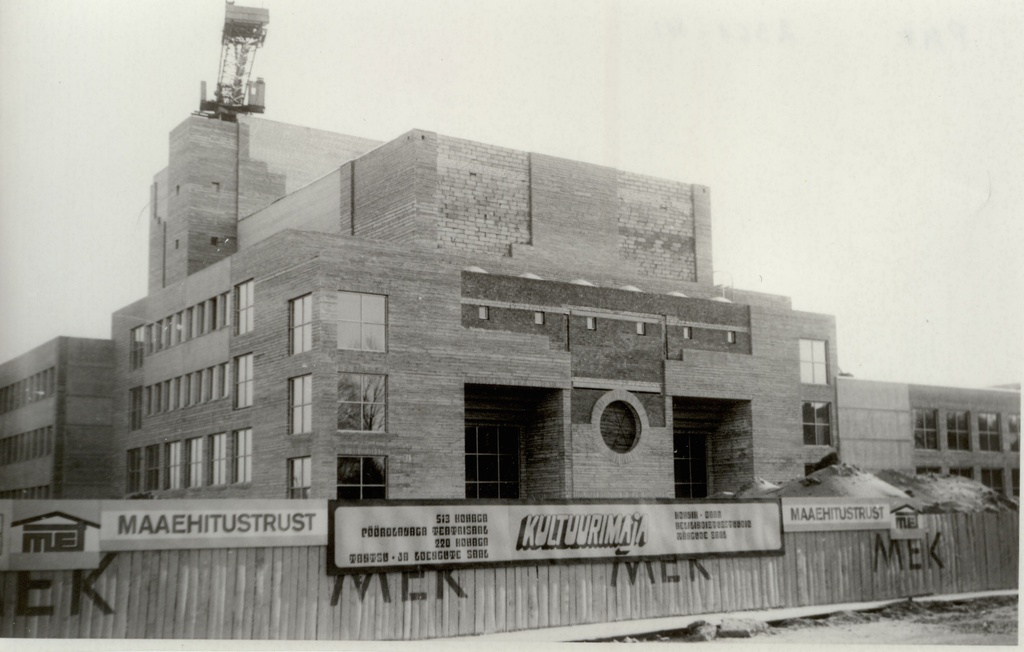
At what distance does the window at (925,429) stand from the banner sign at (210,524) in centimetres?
2527

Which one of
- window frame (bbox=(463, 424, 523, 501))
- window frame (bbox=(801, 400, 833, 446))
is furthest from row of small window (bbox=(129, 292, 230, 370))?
window frame (bbox=(801, 400, 833, 446))

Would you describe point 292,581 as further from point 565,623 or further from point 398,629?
point 565,623

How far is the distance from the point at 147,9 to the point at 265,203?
24.1 m

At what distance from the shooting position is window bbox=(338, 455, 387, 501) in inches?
1101

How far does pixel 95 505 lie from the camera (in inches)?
623

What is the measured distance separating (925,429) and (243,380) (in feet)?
76.6

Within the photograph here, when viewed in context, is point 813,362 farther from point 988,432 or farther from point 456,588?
point 456,588

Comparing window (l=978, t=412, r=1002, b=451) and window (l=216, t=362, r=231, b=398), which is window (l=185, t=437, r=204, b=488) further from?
window (l=978, t=412, r=1002, b=451)

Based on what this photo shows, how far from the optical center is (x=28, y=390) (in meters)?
27.2

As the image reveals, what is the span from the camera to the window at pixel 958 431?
33219mm

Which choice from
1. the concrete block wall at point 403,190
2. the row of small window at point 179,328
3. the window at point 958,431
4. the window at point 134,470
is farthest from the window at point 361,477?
the window at point 958,431

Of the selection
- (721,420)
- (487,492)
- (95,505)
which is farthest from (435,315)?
(95,505)

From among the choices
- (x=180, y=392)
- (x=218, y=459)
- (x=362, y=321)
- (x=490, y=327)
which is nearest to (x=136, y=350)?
(x=180, y=392)

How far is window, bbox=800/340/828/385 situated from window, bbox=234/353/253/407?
63.6ft
